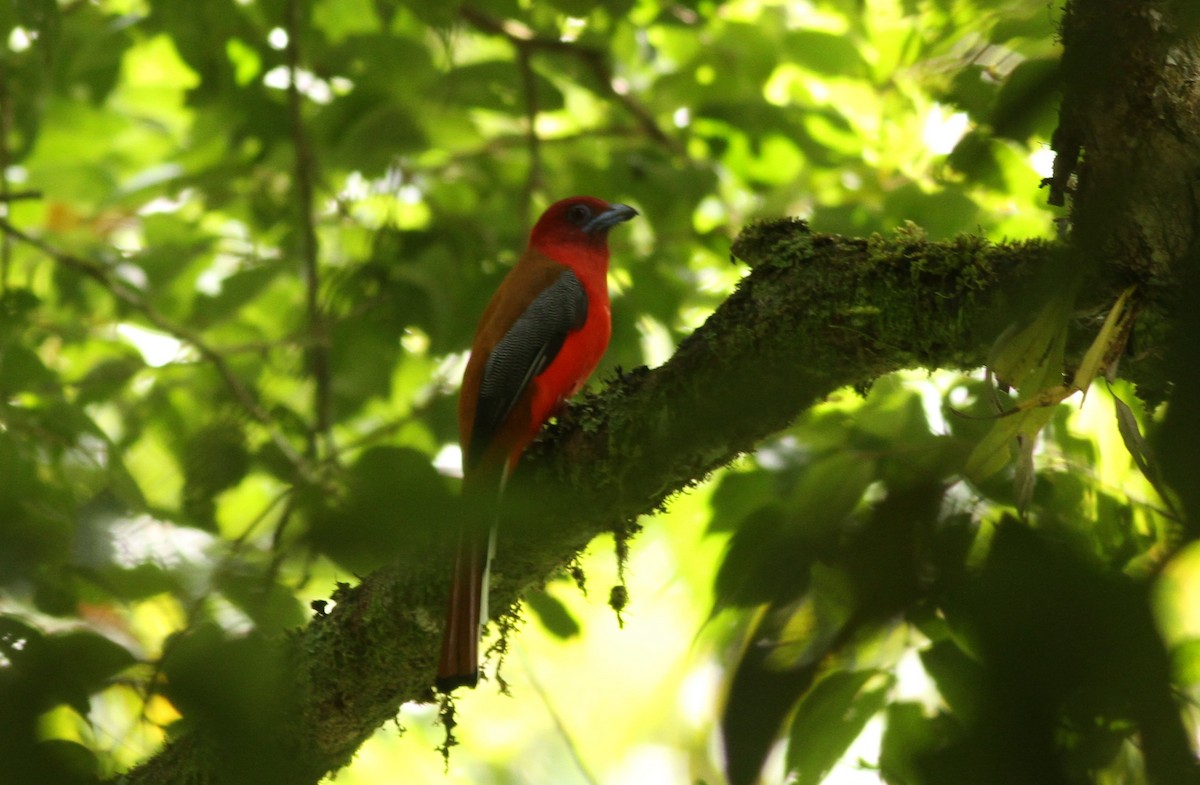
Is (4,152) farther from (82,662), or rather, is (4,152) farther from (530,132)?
(82,662)

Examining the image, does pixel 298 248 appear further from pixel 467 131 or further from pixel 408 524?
pixel 408 524

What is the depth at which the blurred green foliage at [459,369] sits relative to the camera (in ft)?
2.14

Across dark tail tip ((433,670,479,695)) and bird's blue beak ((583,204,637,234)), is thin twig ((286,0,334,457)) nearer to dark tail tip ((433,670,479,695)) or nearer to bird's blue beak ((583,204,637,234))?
bird's blue beak ((583,204,637,234))

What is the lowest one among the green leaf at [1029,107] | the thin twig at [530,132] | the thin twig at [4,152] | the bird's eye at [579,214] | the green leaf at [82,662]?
the green leaf at [1029,107]

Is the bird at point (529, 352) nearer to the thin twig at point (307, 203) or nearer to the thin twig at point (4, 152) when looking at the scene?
the thin twig at point (307, 203)

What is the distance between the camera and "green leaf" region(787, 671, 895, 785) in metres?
0.71

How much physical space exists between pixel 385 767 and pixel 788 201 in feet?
11.9

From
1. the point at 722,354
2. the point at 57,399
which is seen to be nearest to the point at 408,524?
the point at 722,354

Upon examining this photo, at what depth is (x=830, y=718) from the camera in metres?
0.80

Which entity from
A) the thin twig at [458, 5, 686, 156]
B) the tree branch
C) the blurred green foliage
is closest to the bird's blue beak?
the blurred green foliage

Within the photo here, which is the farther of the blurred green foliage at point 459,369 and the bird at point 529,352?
the bird at point 529,352

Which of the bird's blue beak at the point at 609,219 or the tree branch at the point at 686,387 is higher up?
the bird's blue beak at the point at 609,219

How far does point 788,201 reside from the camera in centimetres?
495

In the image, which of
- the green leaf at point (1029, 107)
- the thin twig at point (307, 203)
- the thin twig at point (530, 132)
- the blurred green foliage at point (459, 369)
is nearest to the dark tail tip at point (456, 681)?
the blurred green foliage at point (459, 369)
